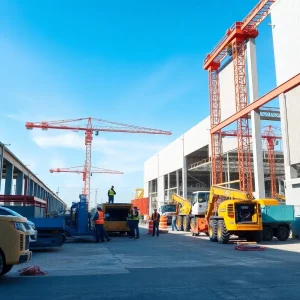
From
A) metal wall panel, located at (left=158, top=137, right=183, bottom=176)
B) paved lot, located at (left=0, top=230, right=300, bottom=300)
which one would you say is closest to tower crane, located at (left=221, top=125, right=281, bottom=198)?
metal wall panel, located at (left=158, top=137, right=183, bottom=176)

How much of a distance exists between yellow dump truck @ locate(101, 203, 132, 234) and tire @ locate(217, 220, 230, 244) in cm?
638

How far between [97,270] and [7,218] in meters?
2.94

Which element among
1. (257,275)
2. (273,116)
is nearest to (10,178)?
(273,116)

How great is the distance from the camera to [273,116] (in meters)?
32.5

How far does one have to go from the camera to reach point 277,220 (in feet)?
63.2

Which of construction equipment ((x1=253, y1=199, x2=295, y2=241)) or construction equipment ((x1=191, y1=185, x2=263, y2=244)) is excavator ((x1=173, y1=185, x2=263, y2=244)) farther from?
construction equipment ((x1=253, y1=199, x2=295, y2=241))

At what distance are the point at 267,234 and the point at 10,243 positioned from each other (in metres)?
15.0

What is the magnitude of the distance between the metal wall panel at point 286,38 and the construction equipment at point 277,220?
9470 mm

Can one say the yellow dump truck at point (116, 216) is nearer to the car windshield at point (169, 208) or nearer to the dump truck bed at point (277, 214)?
the dump truck bed at point (277, 214)

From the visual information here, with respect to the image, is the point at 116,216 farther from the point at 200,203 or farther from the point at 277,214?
the point at 277,214

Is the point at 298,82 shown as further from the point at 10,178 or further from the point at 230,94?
the point at 10,178

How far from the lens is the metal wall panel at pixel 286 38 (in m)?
24.0

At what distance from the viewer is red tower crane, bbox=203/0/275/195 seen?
111 ft

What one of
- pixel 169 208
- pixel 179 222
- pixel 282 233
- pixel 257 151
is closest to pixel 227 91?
pixel 257 151
